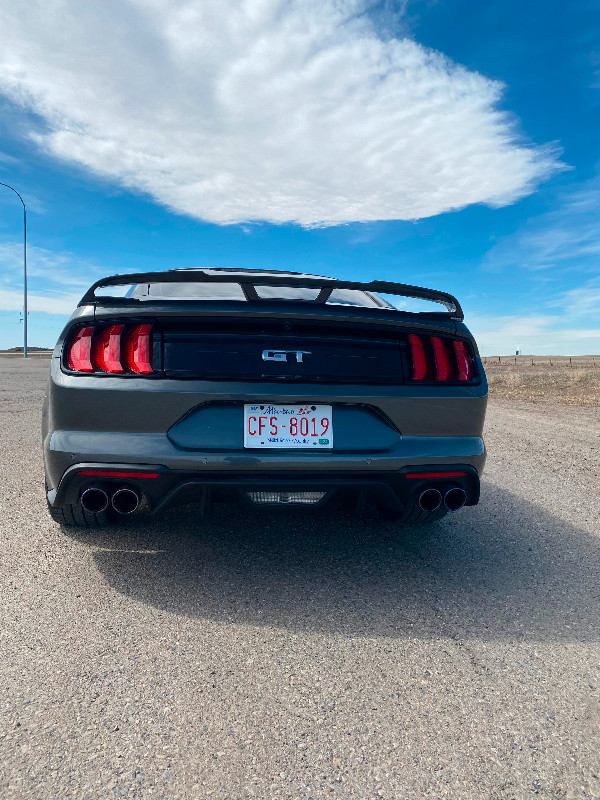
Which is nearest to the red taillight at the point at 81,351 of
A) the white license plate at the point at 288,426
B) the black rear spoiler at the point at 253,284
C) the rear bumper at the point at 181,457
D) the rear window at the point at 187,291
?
the black rear spoiler at the point at 253,284

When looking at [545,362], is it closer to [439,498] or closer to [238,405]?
[439,498]

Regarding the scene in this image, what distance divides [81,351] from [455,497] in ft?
5.95

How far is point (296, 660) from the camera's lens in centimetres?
196

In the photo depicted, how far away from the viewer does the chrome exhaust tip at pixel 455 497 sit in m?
2.62

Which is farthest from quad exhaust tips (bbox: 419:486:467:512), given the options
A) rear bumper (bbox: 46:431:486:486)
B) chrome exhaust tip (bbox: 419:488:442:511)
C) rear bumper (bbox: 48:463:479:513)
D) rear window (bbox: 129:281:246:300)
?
rear window (bbox: 129:281:246:300)

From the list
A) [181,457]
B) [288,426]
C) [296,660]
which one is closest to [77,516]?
[181,457]

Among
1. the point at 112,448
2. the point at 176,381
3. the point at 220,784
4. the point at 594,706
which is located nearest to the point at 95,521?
the point at 112,448

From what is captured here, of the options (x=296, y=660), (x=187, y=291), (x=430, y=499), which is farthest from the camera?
(x=187, y=291)

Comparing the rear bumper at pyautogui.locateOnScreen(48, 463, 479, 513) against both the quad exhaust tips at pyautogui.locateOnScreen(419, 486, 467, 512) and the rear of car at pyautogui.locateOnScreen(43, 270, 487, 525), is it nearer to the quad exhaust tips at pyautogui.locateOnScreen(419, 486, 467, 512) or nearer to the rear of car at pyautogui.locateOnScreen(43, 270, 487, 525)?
the rear of car at pyautogui.locateOnScreen(43, 270, 487, 525)

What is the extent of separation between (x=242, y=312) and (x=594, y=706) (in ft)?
6.18

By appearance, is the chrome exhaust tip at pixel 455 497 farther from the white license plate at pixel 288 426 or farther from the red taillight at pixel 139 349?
the red taillight at pixel 139 349

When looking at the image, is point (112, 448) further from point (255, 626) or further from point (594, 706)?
point (594, 706)

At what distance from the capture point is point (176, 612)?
2.29 m

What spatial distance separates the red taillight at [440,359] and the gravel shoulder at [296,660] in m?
0.97
